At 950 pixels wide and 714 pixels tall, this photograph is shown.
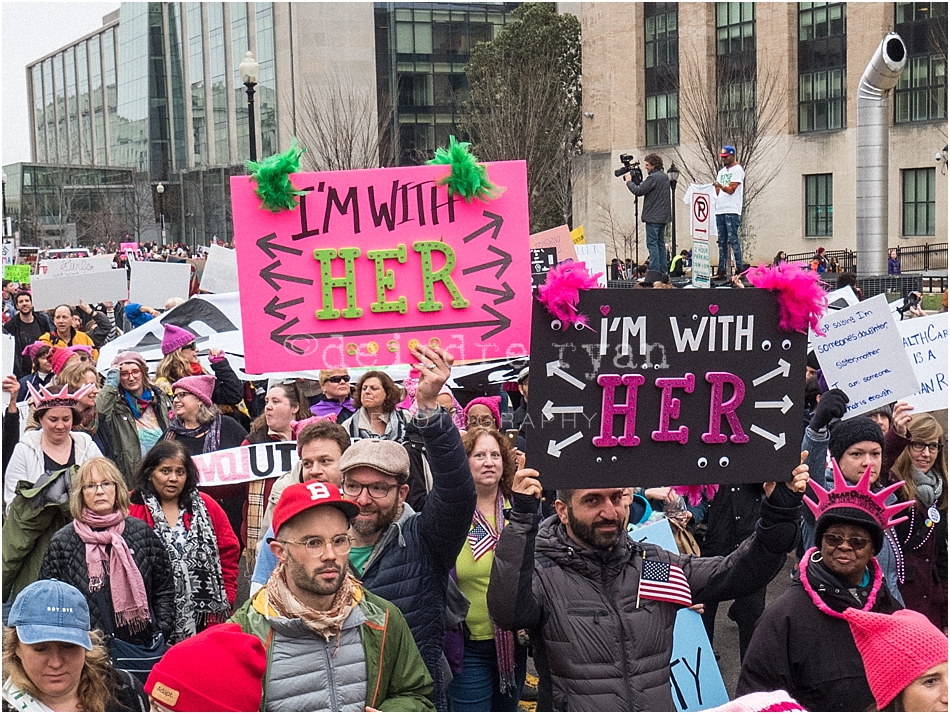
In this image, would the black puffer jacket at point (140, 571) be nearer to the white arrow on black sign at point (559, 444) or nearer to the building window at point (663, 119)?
the white arrow on black sign at point (559, 444)

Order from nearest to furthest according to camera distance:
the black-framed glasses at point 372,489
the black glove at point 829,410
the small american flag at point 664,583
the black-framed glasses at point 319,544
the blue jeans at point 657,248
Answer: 1. the black-framed glasses at point 319,544
2. the small american flag at point 664,583
3. the black-framed glasses at point 372,489
4. the black glove at point 829,410
5. the blue jeans at point 657,248

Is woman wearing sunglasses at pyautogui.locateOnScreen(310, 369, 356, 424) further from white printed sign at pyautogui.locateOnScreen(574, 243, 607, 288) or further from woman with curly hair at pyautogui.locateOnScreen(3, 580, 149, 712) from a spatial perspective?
white printed sign at pyautogui.locateOnScreen(574, 243, 607, 288)

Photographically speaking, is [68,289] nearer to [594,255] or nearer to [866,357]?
[594,255]

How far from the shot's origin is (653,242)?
1692 cm

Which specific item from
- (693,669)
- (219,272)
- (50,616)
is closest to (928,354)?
(693,669)

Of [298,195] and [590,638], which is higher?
[298,195]

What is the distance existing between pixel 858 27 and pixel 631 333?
42.4m

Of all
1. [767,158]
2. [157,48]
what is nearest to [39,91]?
[157,48]

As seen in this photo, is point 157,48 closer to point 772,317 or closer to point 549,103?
point 549,103

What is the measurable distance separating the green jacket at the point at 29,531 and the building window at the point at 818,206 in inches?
1675

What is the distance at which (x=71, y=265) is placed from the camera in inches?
700

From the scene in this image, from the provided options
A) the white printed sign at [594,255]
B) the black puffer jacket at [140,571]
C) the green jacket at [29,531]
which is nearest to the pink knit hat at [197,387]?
the green jacket at [29,531]

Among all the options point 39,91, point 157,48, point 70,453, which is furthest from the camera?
point 39,91

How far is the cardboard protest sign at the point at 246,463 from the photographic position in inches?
265
